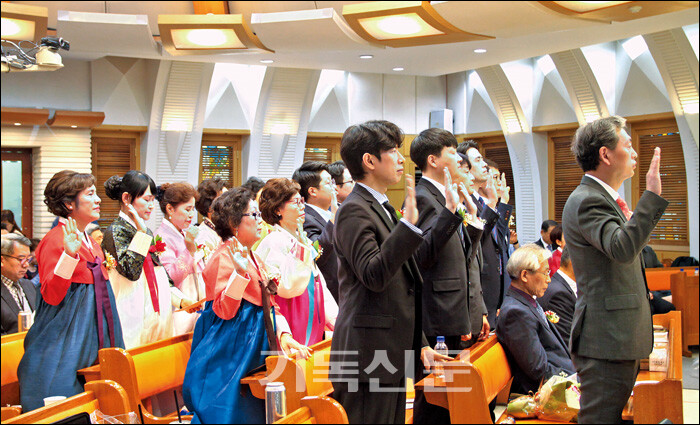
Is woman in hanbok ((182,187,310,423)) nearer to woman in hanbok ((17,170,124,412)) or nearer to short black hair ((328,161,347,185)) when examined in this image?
woman in hanbok ((17,170,124,412))

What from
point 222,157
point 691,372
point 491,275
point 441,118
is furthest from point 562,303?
point 222,157

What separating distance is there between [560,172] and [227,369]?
7.93 meters

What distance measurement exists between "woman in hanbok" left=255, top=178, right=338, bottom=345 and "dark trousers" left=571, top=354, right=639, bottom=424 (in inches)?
52.7

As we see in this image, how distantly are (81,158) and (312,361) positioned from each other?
672cm

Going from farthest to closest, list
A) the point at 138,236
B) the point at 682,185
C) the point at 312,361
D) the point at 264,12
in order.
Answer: the point at 682,185
the point at 264,12
the point at 138,236
the point at 312,361

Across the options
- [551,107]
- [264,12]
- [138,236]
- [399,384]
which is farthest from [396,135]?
[551,107]

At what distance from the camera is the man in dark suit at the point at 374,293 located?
2086 millimetres

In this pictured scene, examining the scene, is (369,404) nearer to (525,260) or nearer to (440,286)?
(440,286)

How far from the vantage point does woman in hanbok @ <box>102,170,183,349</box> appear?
3285mm

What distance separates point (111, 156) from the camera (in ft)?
30.0

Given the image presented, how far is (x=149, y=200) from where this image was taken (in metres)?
3.73

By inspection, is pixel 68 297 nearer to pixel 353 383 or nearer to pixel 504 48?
pixel 353 383

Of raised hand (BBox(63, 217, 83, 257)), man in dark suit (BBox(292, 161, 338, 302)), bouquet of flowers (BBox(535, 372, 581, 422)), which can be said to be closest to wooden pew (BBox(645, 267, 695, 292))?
man in dark suit (BBox(292, 161, 338, 302))

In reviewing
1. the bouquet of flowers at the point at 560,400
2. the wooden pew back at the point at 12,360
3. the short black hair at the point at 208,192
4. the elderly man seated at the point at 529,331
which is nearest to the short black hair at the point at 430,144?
the elderly man seated at the point at 529,331
